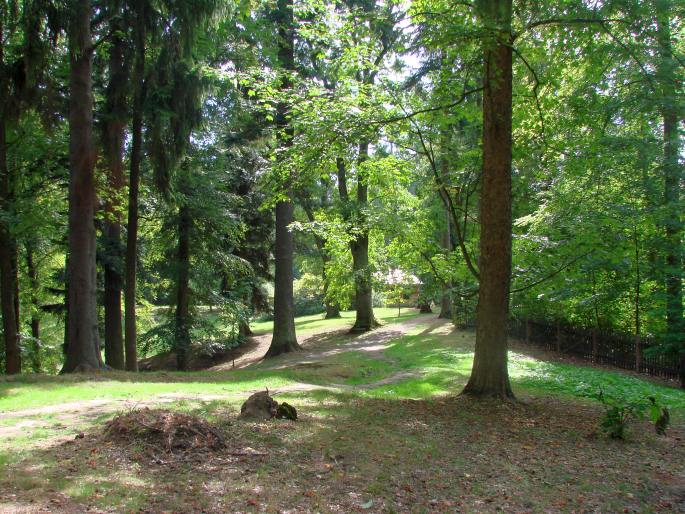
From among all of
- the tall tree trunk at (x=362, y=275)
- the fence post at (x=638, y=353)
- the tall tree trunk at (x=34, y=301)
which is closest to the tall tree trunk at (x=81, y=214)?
the tall tree trunk at (x=34, y=301)

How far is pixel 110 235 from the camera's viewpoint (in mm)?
17094

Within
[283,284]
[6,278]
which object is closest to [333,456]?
[6,278]

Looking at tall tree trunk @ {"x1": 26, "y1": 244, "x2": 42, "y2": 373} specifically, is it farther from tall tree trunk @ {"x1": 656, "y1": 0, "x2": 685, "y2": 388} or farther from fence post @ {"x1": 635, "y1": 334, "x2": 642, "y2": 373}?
tall tree trunk @ {"x1": 656, "y1": 0, "x2": 685, "y2": 388}

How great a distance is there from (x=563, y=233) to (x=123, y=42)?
1179 cm

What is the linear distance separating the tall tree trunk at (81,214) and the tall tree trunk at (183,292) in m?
7.28

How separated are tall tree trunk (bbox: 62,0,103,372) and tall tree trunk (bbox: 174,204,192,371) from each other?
7.28 metres

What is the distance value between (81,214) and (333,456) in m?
8.89

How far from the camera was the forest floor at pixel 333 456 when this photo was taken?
4.49m

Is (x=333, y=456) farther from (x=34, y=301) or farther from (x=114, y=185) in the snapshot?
(x=34, y=301)

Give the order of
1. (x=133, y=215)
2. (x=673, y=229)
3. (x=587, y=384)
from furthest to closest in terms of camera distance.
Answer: (x=133, y=215) → (x=673, y=229) → (x=587, y=384)

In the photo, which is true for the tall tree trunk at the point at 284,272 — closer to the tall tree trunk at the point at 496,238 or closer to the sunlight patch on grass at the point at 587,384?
the sunlight patch on grass at the point at 587,384

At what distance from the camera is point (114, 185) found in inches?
639

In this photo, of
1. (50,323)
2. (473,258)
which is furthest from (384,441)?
(50,323)

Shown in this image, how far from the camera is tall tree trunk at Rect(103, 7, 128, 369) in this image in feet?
45.2
